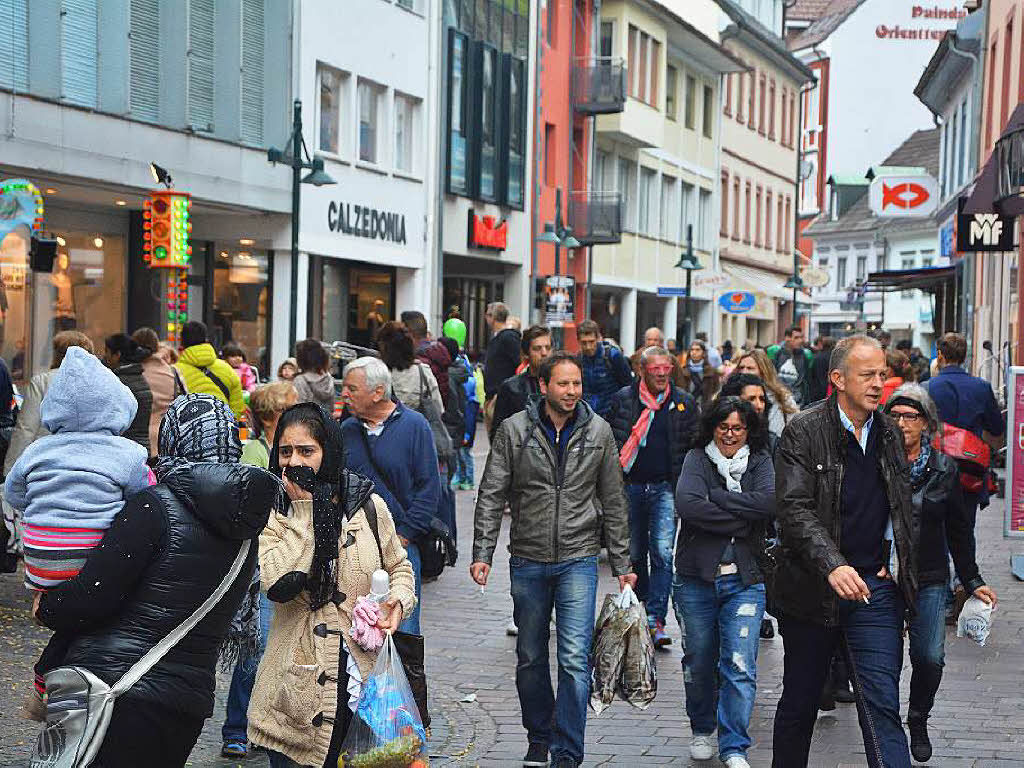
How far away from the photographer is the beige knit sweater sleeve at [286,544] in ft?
18.5

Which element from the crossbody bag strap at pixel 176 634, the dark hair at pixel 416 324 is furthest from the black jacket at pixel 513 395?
the crossbody bag strap at pixel 176 634

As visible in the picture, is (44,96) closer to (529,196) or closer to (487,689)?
(487,689)

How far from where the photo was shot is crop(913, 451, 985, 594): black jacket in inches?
307

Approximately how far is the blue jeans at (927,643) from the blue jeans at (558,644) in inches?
62.3

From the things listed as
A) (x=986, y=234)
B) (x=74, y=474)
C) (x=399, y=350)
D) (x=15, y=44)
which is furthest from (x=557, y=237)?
(x=74, y=474)

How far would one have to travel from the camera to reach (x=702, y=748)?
25.1 ft

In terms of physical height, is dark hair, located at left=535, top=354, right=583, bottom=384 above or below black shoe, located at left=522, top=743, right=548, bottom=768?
above

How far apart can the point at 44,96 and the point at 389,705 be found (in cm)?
1559

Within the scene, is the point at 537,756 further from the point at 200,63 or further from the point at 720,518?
the point at 200,63

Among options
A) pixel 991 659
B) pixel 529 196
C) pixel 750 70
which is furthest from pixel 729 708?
pixel 750 70

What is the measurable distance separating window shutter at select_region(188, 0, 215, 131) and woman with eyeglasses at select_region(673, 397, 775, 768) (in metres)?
16.7

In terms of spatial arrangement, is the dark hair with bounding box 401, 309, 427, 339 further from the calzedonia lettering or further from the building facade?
the building facade

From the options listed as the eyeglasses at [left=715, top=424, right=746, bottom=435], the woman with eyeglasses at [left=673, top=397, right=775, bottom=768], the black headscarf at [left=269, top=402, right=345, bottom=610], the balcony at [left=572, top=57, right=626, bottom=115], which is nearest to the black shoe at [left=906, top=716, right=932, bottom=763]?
the woman with eyeglasses at [left=673, top=397, right=775, bottom=768]

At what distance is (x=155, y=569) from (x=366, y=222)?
2543cm
